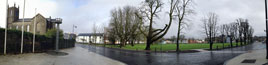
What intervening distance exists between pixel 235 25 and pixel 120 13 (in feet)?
113

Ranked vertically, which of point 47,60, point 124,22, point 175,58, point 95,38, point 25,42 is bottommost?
point 175,58

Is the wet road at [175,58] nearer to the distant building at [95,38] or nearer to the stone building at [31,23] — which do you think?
the stone building at [31,23]

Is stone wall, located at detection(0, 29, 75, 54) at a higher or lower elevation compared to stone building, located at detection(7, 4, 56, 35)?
lower

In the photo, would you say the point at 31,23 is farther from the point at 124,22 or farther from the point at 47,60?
the point at 47,60

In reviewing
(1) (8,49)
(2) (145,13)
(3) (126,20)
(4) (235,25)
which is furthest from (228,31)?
(1) (8,49)

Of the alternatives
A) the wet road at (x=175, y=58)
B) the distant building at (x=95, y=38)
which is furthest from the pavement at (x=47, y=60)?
the distant building at (x=95, y=38)

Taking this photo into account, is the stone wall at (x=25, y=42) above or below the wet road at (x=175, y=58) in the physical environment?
above

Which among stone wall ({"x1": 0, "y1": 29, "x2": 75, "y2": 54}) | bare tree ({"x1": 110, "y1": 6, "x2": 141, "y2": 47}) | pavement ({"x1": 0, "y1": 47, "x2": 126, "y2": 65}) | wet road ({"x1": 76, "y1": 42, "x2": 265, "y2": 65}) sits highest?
bare tree ({"x1": 110, "y1": 6, "x2": 141, "y2": 47})

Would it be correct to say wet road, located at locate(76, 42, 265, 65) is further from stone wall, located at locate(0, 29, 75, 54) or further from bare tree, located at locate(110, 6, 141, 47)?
bare tree, located at locate(110, 6, 141, 47)

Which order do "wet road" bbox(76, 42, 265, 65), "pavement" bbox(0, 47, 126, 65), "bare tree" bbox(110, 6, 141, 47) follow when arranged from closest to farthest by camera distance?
"pavement" bbox(0, 47, 126, 65), "wet road" bbox(76, 42, 265, 65), "bare tree" bbox(110, 6, 141, 47)

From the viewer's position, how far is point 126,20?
54844 millimetres

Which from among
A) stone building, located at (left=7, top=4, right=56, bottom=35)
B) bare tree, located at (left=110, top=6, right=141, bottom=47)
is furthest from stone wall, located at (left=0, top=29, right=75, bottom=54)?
stone building, located at (left=7, top=4, right=56, bottom=35)

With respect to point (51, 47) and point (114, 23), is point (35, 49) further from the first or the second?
point (114, 23)

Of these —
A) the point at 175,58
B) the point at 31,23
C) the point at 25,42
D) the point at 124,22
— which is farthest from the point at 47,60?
the point at 31,23
